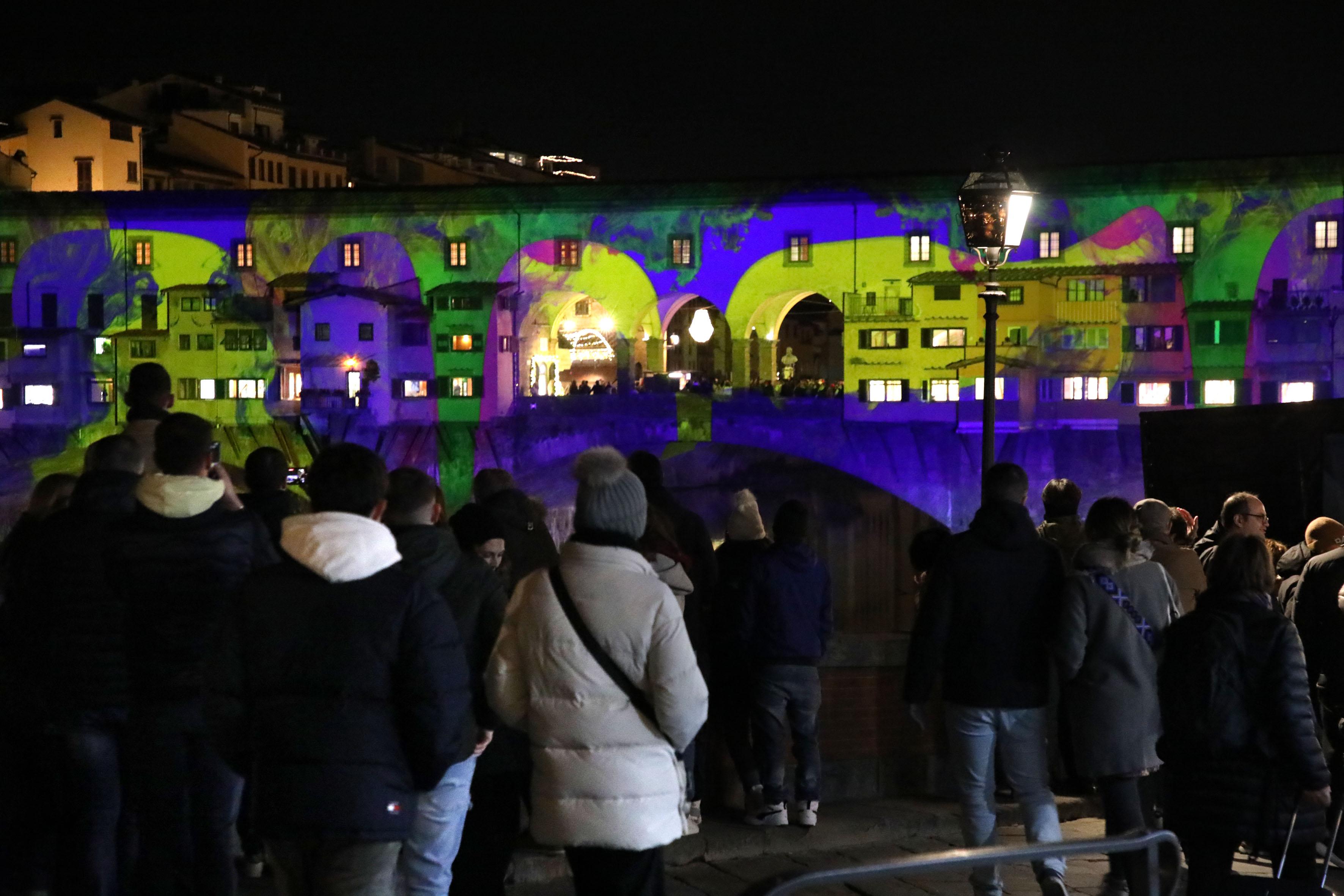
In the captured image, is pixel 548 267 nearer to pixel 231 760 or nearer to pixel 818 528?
pixel 818 528

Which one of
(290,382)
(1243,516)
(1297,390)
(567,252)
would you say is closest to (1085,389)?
(1297,390)

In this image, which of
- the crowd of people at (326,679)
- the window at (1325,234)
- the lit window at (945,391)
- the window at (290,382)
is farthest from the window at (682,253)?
the crowd of people at (326,679)

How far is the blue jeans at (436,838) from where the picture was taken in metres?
3.78

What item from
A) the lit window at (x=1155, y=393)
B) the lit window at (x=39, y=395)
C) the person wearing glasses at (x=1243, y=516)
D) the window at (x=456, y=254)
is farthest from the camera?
the lit window at (x=39, y=395)

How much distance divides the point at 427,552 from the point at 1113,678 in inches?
79.1

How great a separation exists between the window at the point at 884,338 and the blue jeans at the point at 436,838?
30.1 metres

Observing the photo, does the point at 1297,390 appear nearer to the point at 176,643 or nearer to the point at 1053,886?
the point at 1053,886

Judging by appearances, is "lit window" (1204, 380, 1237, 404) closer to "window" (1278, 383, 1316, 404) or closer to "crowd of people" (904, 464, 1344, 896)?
"window" (1278, 383, 1316, 404)

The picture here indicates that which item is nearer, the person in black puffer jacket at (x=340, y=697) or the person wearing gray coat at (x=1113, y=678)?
the person in black puffer jacket at (x=340, y=697)

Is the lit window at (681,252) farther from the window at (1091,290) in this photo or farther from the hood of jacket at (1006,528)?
the hood of jacket at (1006,528)

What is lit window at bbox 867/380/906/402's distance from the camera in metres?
33.4

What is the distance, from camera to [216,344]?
36438mm

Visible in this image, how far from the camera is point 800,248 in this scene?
34031mm

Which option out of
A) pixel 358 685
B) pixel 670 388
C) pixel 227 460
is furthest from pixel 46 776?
pixel 227 460
